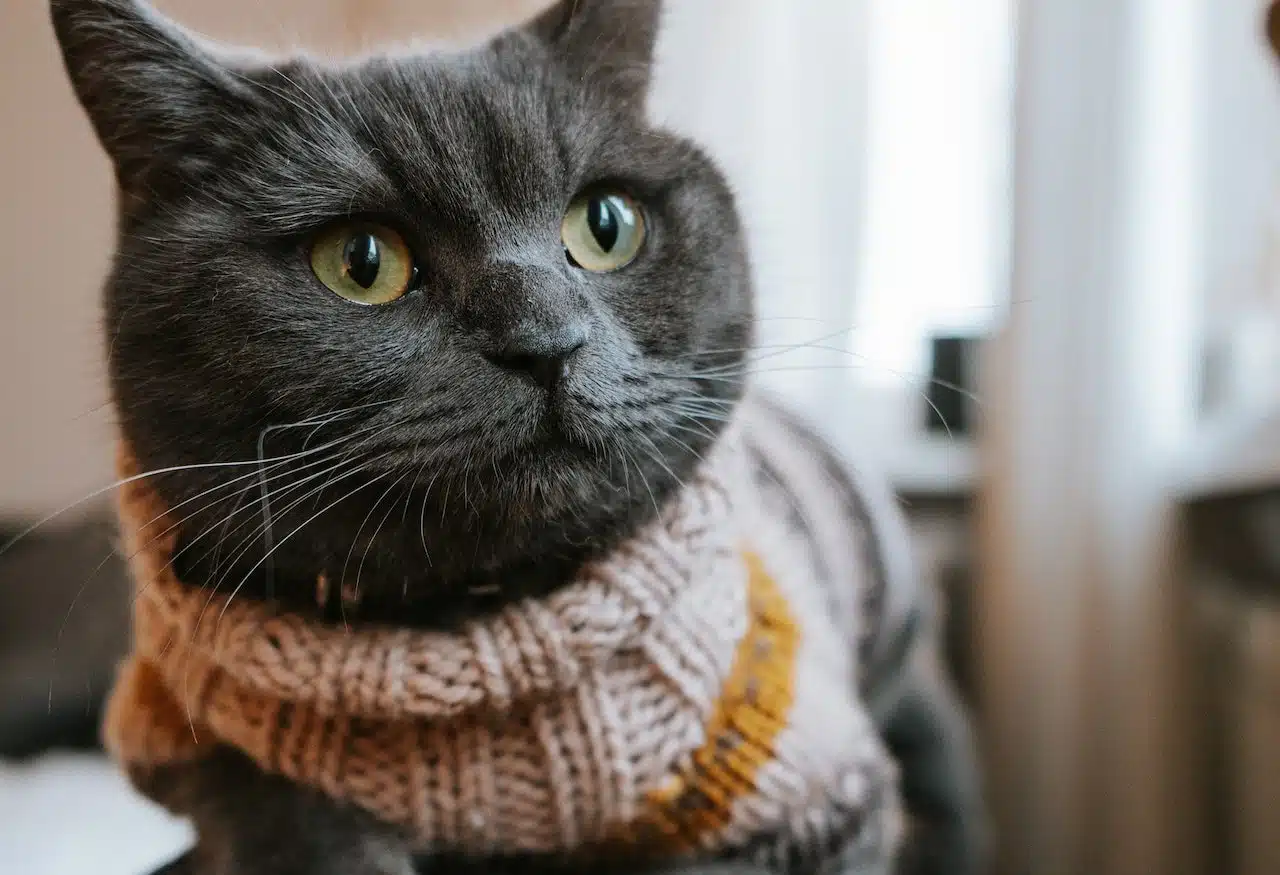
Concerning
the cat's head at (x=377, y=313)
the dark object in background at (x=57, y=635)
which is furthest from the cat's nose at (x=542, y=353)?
the dark object in background at (x=57, y=635)

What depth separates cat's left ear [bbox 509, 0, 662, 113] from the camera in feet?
1.92

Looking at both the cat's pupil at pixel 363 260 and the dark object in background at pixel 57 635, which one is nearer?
the cat's pupil at pixel 363 260

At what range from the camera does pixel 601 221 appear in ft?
1.83

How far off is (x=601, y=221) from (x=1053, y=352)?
0.61m

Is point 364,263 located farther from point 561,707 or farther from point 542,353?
point 561,707

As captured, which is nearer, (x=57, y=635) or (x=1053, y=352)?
(x=57, y=635)

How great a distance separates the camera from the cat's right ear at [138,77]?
0.49 metres

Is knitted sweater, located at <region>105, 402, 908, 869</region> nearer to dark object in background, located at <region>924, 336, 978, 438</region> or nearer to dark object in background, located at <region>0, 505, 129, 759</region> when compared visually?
dark object in background, located at <region>0, 505, 129, 759</region>

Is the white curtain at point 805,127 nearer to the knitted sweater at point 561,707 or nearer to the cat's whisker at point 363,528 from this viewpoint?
the knitted sweater at point 561,707

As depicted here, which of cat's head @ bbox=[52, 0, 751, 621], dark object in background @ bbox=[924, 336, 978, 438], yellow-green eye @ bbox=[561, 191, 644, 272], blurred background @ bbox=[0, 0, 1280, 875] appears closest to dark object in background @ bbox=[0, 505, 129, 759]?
blurred background @ bbox=[0, 0, 1280, 875]

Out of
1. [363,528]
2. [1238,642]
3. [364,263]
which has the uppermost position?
[364,263]

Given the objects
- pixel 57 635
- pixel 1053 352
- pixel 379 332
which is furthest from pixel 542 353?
pixel 1053 352

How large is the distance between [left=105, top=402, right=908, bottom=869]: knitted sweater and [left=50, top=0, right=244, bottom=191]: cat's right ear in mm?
173

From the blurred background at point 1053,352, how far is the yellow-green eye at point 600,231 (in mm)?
142
